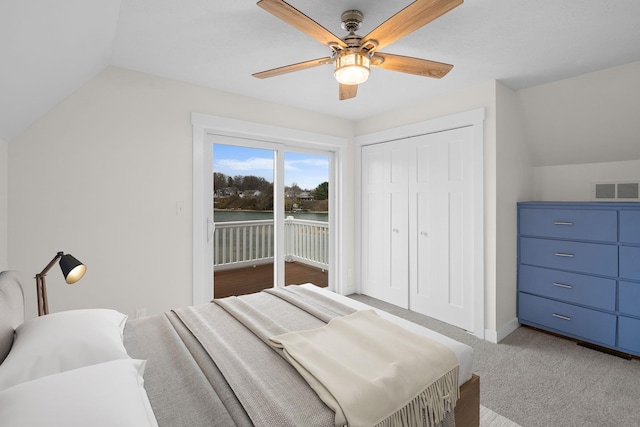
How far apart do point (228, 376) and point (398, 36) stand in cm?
181

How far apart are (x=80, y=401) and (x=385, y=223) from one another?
11.5 ft

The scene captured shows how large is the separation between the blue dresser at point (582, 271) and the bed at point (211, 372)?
202 cm

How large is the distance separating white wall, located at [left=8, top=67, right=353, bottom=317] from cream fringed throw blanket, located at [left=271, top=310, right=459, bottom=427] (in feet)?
5.94

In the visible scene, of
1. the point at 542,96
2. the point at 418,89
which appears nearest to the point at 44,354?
the point at 418,89

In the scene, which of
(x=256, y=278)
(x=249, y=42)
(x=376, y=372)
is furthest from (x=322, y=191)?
(x=376, y=372)

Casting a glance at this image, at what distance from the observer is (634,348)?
256 cm

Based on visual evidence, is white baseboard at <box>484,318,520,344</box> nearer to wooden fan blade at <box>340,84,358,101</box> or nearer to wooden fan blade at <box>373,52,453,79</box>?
wooden fan blade at <box>373,52,453,79</box>

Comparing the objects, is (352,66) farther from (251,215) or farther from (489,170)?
(251,215)

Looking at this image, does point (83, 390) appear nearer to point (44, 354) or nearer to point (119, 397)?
point (119, 397)

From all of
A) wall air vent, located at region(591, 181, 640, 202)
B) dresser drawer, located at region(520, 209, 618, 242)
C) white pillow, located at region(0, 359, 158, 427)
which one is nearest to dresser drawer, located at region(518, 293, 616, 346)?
dresser drawer, located at region(520, 209, 618, 242)

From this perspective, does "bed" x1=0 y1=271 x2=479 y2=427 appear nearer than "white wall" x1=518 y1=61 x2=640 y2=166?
Yes

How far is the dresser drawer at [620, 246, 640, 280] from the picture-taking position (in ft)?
8.42

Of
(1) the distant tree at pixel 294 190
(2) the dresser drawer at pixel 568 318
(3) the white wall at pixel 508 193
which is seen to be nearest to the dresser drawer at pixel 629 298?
(2) the dresser drawer at pixel 568 318

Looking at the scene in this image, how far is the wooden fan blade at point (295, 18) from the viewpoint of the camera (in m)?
1.34
